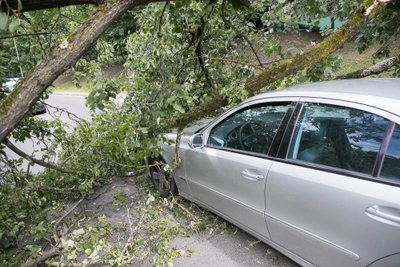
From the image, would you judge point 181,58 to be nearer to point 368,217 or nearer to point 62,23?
point 62,23

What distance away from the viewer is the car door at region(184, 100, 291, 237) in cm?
293

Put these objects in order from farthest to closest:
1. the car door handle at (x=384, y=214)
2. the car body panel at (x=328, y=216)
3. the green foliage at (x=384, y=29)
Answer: the green foliage at (x=384, y=29)
the car body panel at (x=328, y=216)
the car door handle at (x=384, y=214)

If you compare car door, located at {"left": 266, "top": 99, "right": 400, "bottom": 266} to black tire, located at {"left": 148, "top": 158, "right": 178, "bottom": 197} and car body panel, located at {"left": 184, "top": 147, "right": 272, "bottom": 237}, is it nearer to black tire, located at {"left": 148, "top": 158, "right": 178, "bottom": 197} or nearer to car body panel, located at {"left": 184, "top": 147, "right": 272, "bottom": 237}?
car body panel, located at {"left": 184, "top": 147, "right": 272, "bottom": 237}

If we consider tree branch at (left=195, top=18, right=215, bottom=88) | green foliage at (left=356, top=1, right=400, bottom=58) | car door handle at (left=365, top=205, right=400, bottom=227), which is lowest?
car door handle at (left=365, top=205, right=400, bottom=227)

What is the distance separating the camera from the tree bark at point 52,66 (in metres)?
1.78

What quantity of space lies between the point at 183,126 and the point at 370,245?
8.42ft

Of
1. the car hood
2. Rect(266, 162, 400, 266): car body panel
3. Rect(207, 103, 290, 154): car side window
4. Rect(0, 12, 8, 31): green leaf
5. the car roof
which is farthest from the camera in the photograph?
the car hood

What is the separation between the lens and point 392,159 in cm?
208

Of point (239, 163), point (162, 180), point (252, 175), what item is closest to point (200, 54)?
point (162, 180)

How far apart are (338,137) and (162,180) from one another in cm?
270

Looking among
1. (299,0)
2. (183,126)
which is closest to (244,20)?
(299,0)

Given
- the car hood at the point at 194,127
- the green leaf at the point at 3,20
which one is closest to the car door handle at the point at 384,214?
the green leaf at the point at 3,20

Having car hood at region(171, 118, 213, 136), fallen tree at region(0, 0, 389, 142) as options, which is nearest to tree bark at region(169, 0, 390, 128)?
car hood at region(171, 118, 213, 136)

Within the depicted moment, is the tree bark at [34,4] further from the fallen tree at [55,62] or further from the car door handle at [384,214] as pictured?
the car door handle at [384,214]
